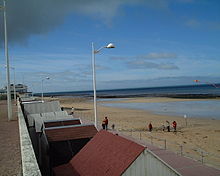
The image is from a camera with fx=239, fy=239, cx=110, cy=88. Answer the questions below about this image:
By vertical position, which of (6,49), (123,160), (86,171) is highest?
(6,49)

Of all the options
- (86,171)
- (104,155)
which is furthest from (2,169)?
(104,155)

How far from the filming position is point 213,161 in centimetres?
1331

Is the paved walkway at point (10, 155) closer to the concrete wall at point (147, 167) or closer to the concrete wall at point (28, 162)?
the concrete wall at point (28, 162)

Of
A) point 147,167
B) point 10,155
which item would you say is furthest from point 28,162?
point 147,167

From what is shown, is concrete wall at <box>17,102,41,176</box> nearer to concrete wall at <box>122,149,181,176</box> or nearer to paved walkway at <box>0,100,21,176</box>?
paved walkway at <box>0,100,21,176</box>

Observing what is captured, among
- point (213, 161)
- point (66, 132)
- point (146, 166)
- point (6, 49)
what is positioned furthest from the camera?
point (6, 49)

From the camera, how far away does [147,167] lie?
705 cm

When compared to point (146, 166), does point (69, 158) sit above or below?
below

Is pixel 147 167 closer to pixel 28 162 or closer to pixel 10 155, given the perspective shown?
pixel 28 162

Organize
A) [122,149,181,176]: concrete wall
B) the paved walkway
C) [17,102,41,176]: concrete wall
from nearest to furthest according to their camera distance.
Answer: [17,102,41,176]: concrete wall
the paved walkway
[122,149,181,176]: concrete wall

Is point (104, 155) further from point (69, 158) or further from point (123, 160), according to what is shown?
point (69, 158)

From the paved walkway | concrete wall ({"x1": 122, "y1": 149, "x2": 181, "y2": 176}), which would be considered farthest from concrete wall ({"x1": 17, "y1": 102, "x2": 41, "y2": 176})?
concrete wall ({"x1": 122, "y1": 149, "x2": 181, "y2": 176})

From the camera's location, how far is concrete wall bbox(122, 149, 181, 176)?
22.9 ft

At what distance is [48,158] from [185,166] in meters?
6.57
